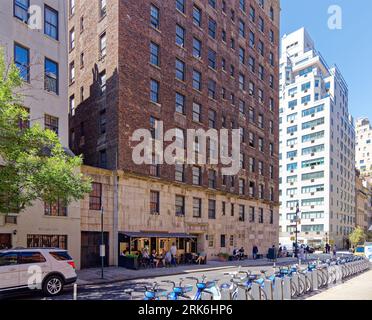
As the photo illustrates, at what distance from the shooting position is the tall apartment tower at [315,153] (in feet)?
277

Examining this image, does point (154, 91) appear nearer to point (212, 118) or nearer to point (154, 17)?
point (154, 17)

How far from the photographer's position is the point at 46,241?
2233cm

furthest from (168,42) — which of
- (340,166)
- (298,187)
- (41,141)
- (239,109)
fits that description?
(340,166)

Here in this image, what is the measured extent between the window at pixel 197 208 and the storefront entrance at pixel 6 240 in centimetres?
1794

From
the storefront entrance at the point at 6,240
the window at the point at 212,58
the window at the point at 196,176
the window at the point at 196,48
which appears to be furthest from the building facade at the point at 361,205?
the storefront entrance at the point at 6,240

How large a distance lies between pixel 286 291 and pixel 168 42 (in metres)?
26.0

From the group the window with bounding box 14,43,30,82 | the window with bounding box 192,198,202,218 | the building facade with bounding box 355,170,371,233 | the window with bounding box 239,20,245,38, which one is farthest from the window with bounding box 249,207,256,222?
the building facade with bounding box 355,170,371,233

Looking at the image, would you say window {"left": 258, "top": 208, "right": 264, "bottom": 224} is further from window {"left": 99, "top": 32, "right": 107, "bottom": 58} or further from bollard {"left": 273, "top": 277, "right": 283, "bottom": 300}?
bollard {"left": 273, "top": 277, "right": 283, "bottom": 300}

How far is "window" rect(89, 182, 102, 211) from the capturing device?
2582cm

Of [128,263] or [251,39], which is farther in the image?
[251,39]

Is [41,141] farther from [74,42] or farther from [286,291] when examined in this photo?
[74,42]

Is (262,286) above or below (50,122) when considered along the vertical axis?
below

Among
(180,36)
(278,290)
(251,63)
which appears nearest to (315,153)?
(251,63)

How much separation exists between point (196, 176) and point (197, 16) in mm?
16585
